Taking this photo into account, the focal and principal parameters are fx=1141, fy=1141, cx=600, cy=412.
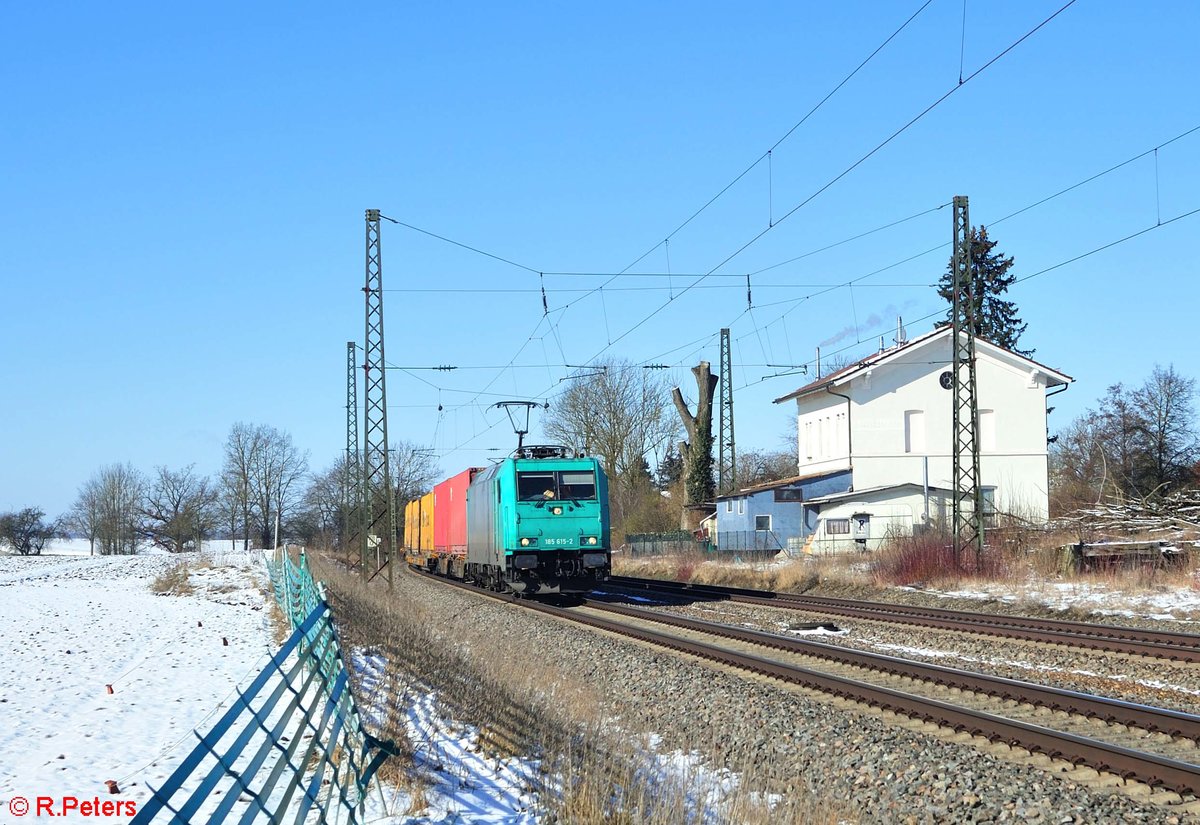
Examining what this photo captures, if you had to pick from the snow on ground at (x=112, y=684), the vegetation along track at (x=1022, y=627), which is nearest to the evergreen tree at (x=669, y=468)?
the snow on ground at (x=112, y=684)

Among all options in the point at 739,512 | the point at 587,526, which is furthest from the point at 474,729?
the point at 739,512

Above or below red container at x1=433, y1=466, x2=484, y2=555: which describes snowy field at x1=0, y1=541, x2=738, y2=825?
below

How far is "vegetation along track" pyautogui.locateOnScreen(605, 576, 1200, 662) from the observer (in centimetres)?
1382

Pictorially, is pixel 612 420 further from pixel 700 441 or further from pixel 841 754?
pixel 841 754

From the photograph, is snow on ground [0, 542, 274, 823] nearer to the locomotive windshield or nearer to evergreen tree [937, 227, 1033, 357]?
the locomotive windshield

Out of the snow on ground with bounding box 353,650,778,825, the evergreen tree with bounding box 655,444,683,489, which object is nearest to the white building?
the evergreen tree with bounding box 655,444,683,489

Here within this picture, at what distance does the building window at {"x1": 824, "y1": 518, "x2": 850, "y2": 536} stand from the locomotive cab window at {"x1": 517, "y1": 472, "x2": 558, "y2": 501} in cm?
1994

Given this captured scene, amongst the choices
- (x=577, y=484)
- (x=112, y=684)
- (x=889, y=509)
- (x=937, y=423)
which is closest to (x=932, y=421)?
(x=937, y=423)

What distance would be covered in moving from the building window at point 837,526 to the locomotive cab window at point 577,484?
62.7ft

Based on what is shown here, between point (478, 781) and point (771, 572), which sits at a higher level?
point (478, 781)

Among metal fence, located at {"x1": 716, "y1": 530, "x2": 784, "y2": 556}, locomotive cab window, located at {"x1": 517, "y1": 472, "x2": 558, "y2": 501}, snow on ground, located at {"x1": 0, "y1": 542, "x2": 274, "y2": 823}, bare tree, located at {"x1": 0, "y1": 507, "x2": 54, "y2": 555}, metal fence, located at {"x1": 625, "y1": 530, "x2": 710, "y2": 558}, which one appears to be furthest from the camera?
bare tree, located at {"x1": 0, "y1": 507, "x2": 54, "y2": 555}

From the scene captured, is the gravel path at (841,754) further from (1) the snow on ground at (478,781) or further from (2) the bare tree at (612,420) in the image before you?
(2) the bare tree at (612,420)

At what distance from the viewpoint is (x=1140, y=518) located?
27719mm

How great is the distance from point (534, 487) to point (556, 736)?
16167mm
